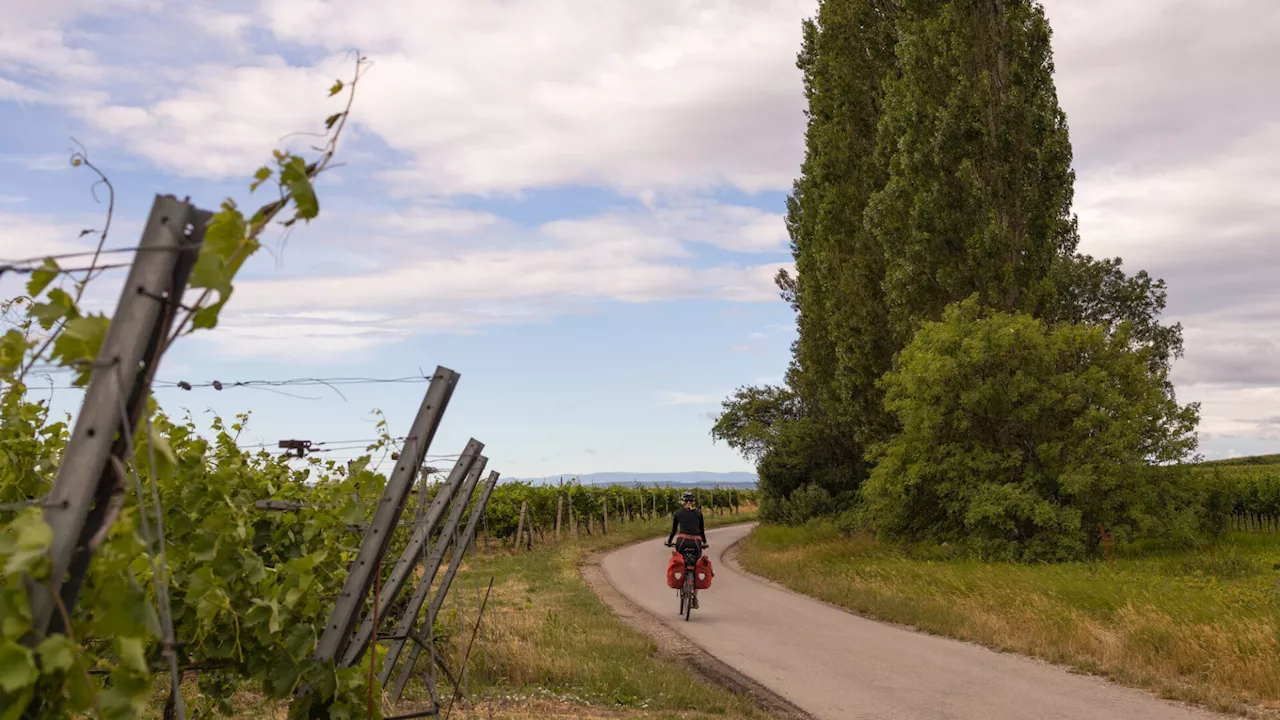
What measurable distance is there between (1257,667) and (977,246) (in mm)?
14653

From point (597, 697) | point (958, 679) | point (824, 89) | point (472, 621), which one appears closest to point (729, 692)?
point (597, 697)

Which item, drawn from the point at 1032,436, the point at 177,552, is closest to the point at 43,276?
the point at 177,552

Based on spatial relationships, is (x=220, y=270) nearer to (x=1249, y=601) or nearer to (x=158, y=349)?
(x=158, y=349)

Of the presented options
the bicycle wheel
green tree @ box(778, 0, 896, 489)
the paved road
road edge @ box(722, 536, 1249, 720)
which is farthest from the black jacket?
green tree @ box(778, 0, 896, 489)

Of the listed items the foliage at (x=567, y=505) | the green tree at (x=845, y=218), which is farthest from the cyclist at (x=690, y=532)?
the foliage at (x=567, y=505)

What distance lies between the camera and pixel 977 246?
76.7 feet

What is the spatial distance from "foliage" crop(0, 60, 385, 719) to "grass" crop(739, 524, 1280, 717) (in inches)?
326

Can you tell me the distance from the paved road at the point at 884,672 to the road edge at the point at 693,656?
0.53 ft

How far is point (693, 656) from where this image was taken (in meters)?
13.0

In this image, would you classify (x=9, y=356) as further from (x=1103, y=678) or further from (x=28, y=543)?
(x=1103, y=678)

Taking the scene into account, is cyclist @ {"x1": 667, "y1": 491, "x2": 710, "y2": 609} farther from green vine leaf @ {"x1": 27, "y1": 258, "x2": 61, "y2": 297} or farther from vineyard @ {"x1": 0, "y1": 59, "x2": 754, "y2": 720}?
green vine leaf @ {"x1": 27, "y1": 258, "x2": 61, "y2": 297}

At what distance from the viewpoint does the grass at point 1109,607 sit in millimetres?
10406

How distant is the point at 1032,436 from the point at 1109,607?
9.07 meters

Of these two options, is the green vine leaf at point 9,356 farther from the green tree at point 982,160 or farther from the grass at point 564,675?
the green tree at point 982,160
